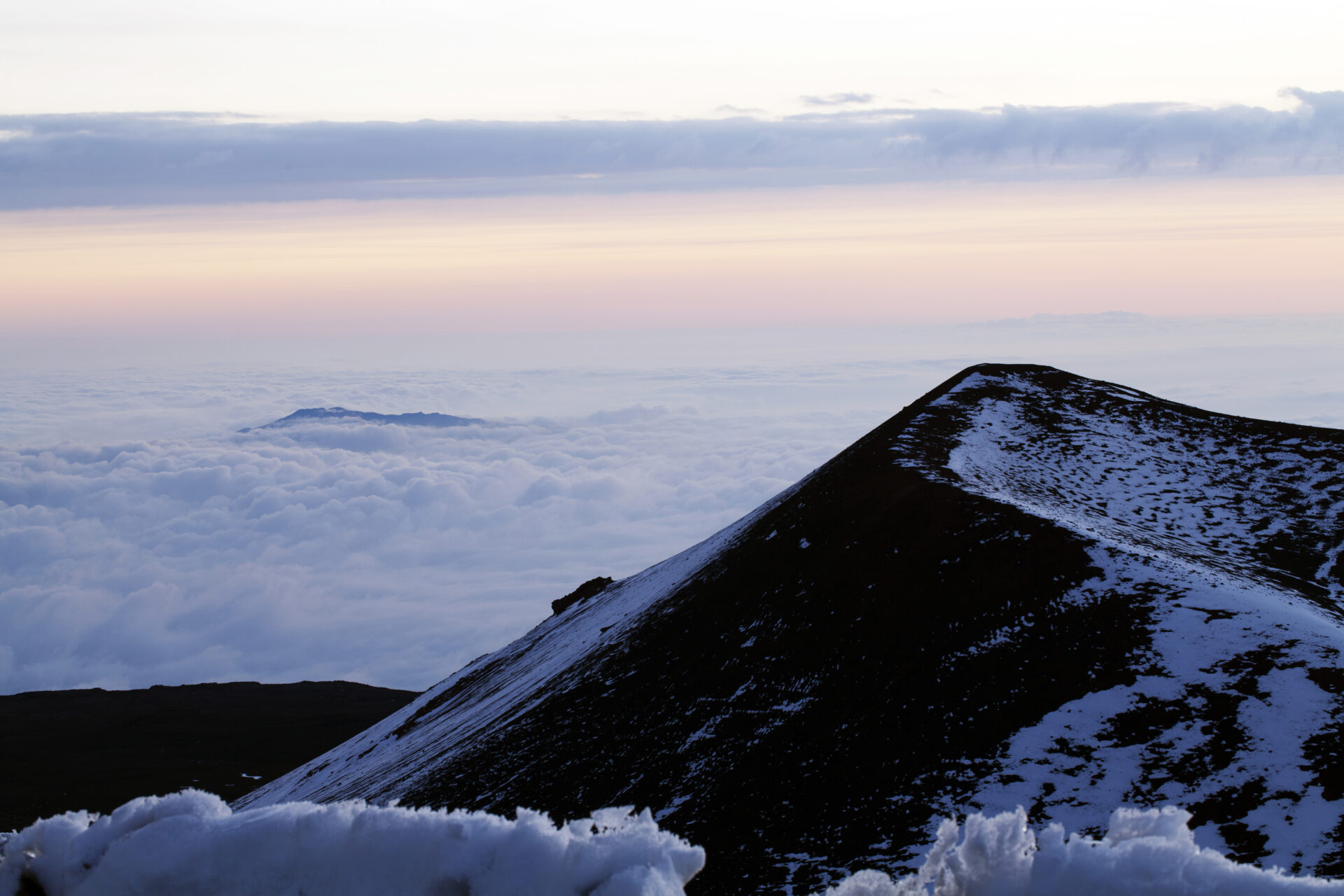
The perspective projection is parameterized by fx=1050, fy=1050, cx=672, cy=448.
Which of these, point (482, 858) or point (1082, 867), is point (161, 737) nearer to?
point (482, 858)

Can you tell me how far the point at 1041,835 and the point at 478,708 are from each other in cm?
5038

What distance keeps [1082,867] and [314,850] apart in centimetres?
483

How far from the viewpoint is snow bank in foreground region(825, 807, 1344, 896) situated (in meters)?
5.93

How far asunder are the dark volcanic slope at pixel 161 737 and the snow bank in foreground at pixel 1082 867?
308 ft

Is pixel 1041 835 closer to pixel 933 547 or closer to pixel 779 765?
pixel 779 765

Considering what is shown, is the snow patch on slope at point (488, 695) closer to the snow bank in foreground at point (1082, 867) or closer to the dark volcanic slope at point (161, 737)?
the dark volcanic slope at point (161, 737)

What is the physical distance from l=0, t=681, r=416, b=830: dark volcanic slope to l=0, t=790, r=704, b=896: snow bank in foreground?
90973 millimetres

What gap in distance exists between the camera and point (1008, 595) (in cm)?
3381

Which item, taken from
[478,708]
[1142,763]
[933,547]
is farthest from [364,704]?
[1142,763]

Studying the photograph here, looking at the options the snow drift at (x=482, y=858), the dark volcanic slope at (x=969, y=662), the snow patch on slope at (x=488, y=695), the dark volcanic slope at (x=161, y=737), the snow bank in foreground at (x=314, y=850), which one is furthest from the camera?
the dark volcanic slope at (x=161, y=737)

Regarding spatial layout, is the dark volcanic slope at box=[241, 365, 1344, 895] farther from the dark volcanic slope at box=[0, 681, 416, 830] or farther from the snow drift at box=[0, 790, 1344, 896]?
the dark volcanic slope at box=[0, 681, 416, 830]

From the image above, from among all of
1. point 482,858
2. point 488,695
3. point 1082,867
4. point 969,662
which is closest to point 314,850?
point 482,858

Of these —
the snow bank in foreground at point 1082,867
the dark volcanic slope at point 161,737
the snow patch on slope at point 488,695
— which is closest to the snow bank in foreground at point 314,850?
the snow bank in foreground at point 1082,867

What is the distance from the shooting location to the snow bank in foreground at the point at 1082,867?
5.93 meters
